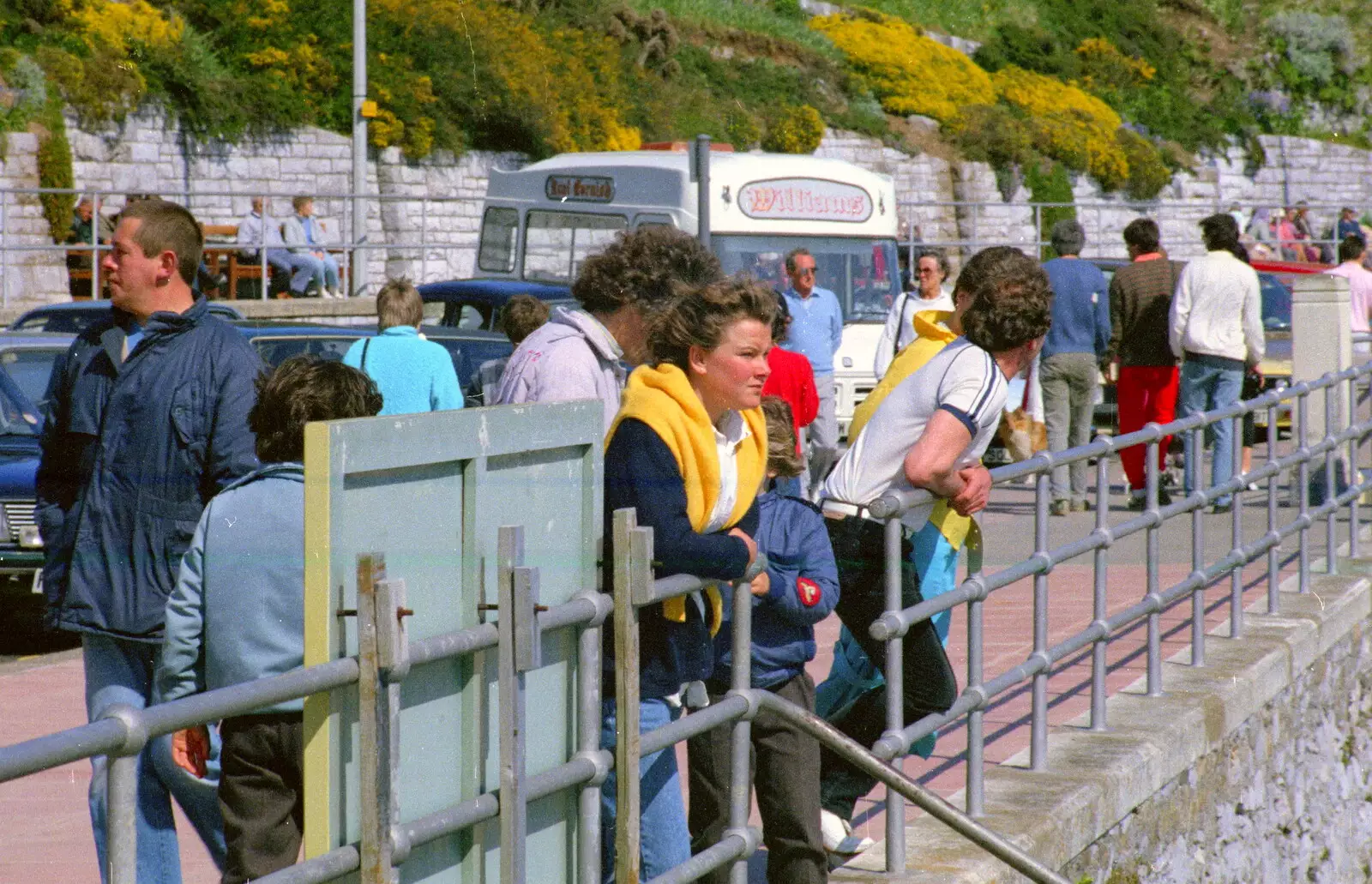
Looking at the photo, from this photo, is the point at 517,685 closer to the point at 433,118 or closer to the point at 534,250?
the point at 534,250

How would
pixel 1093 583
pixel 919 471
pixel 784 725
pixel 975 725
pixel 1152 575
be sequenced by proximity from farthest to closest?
1. pixel 1152 575
2. pixel 1093 583
3. pixel 975 725
4. pixel 919 471
5. pixel 784 725

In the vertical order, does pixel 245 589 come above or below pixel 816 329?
below

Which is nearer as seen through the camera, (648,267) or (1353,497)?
(648,267)

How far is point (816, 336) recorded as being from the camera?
11648 mm

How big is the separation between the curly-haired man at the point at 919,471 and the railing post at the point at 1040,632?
530mm

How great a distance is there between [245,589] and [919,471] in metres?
1.73

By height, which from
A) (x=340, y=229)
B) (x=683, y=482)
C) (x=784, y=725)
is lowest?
(x=784, y=725)

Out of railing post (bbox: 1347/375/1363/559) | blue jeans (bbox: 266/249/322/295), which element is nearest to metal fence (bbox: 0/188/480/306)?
blue jeans (bbox: 266/249/322/295)

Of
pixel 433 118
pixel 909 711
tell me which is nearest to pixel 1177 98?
pixel 433 118

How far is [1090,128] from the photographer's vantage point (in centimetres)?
3809

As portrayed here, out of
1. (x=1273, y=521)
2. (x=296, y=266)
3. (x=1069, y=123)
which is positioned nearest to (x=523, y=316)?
(x=1273, y=521)

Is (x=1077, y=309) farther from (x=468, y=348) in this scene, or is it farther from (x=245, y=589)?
(x=245, y=589)

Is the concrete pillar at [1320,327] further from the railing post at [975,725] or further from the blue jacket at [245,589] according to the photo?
the blue jacket at [245,589]

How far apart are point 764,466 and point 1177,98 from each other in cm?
4091
